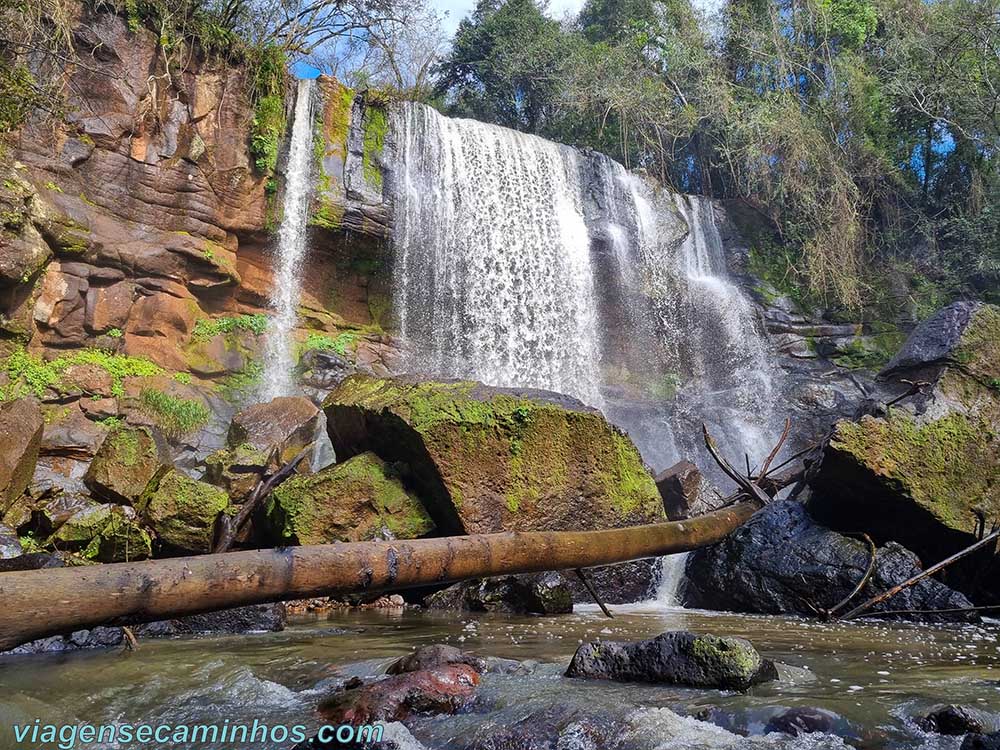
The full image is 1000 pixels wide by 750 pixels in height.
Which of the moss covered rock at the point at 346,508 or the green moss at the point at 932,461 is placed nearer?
the green moss at the point at 932,461

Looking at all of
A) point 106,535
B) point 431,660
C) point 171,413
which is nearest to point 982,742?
point 431,660

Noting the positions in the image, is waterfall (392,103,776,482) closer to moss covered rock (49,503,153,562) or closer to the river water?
moss covered rock (49,503,153,562)

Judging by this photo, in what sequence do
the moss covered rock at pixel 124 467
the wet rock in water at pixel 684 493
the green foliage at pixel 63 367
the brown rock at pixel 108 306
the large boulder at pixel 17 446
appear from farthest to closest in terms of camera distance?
the brown rock at pixel 108 306 → the green foliage at pixel 63 367 → the wet rock in water at pixel 684 493 → the moss covered rock at pixel 124 467 → the large boulder at pixel 17 446

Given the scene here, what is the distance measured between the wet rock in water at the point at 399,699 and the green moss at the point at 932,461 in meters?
4.16

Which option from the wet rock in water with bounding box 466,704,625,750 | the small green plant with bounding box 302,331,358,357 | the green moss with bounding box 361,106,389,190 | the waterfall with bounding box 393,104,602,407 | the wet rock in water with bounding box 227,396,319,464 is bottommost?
the wet rock in water with bounding box 466,704,625,750

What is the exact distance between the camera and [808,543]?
645 cm

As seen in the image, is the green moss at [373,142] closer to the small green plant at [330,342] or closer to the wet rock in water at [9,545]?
the small green plant at [330,342]

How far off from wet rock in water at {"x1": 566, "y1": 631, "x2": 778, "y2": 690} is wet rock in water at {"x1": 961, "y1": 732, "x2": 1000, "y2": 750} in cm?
103

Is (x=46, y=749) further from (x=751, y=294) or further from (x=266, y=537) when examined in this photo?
(x=751, y=294)

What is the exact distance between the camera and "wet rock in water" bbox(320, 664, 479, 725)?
3143mm

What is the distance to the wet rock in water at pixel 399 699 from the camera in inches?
124

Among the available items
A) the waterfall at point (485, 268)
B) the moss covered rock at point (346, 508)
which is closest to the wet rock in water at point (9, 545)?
the moss covered rock at point (346, 508)

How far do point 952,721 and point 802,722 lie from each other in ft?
1.81

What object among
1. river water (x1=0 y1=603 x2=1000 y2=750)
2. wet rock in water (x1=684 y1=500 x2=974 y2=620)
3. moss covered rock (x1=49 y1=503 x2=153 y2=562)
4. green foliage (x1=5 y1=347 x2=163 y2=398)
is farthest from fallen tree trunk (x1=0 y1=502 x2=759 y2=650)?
green foliage (x1=5 y1=347 x2=163 y2=398)
